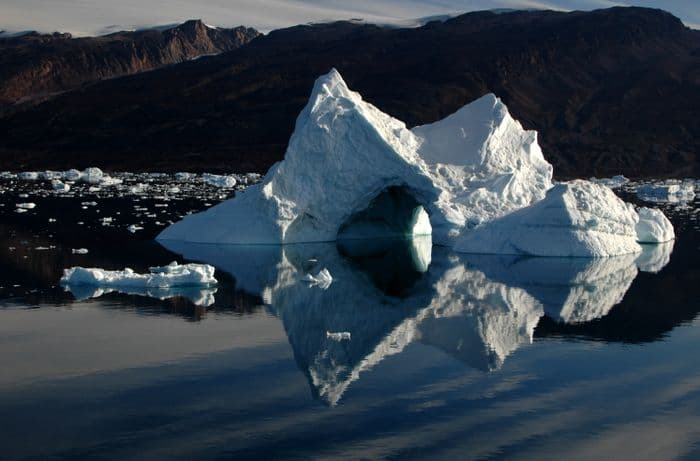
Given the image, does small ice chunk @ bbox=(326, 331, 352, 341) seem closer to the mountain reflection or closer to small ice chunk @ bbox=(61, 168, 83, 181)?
the mountain reflection

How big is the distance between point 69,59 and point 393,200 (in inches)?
6282

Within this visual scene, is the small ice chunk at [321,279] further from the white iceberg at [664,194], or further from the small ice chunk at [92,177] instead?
the small ice chunk at [92,177]

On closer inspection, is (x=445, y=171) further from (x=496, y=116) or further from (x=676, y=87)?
(x=676, y=87)

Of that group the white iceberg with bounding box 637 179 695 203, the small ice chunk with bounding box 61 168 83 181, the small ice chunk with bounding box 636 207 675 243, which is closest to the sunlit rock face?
the small ice chunk with bounding box 636 207 675 243

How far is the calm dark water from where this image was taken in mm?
10422

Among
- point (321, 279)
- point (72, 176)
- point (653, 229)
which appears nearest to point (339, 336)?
point (321, 279)

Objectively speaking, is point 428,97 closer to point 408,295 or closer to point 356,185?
point 356,185

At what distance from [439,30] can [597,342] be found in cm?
11864

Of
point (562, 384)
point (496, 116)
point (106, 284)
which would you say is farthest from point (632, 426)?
point (496, 116)

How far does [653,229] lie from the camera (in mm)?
27625

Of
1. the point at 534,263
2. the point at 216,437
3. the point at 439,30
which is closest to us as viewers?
the point at 216,437

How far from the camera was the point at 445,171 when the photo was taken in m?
27.8

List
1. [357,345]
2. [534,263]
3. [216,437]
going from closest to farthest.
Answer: [216,437] → [357,345] → [534,263]

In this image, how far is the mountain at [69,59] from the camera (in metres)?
164
